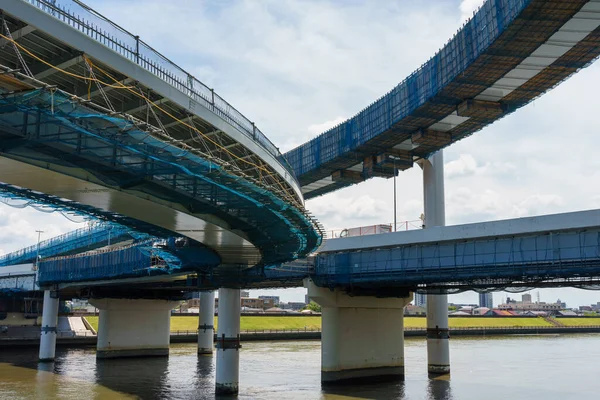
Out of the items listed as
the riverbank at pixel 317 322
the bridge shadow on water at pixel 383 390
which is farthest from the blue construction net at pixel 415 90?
the riverbank at pixel 317 322

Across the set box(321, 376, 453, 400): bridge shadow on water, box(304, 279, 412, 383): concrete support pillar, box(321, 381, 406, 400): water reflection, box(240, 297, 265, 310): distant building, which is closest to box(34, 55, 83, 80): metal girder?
box(321, 381, 406, 400): water reflection

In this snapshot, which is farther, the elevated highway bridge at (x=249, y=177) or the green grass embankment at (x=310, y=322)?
the green grass embankment at (x=310, y=322)

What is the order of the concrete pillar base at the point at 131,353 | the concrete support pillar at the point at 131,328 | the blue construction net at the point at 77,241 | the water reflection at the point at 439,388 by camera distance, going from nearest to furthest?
1. the water reflection at the point at 439,388
2. the concrete pillar base at the point at 131,353
3. the concrete support pillar at the point at 131,328
4. the blue construction net at the point at 77,241

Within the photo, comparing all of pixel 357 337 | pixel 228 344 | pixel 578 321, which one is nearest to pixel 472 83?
pixel 357 337

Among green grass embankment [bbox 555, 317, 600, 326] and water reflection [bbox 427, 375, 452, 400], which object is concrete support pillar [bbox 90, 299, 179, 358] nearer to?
water reflection [bbox 427, 375, 452, 400]

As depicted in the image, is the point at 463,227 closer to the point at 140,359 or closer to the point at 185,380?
the point at 185,380

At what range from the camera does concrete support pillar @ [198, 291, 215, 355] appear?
69562 millimetres

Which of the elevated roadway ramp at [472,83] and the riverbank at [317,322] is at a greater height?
the elevated roadway ramp at [472,83]

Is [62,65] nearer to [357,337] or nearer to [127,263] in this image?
[127,263]

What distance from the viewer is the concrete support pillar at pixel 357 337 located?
4641cm

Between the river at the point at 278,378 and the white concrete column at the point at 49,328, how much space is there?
3.72 ft

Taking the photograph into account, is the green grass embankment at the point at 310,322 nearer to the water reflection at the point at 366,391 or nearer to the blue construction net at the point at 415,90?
the blue construction net at the point at 415,90

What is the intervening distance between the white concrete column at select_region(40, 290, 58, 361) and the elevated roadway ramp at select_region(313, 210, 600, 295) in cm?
2932

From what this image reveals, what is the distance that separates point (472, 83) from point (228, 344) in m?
24.0
